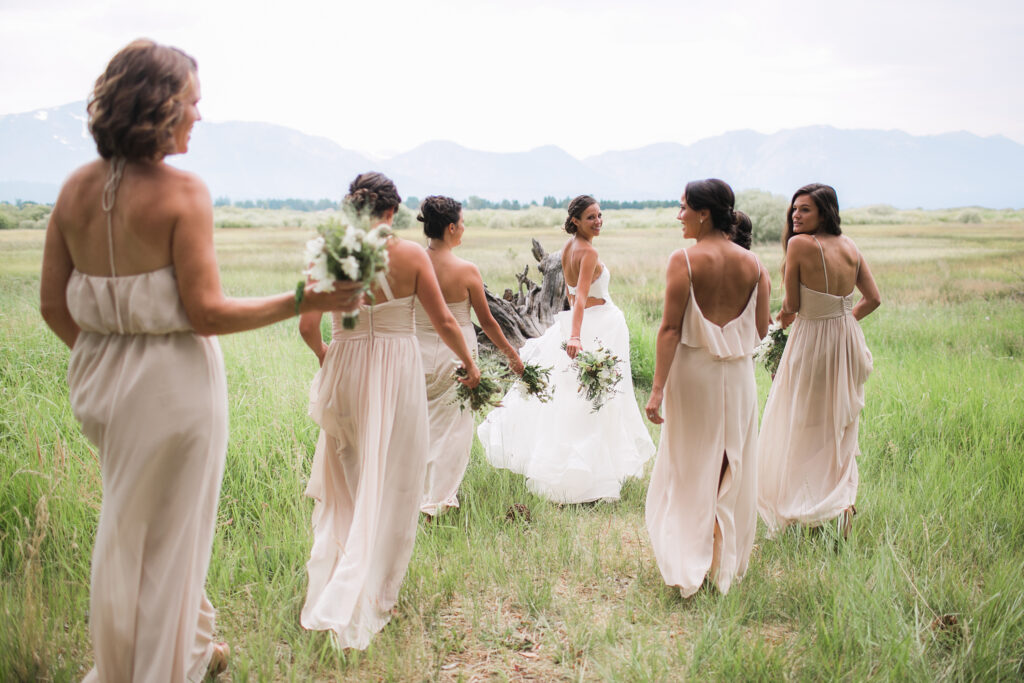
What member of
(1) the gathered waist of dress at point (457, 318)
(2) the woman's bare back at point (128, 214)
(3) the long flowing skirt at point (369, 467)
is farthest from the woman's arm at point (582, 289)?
(2) the woman's bare back at point (128, 214)

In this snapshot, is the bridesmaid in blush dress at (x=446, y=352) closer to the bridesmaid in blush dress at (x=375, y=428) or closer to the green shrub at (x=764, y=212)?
the bridesmaid in blush dress at (x=375, y=428)

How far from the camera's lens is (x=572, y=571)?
416 cm

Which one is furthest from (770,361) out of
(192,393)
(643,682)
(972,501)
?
(192,393)

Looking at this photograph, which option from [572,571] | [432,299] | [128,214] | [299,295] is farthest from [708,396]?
[128,214]

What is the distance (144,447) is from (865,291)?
4.26 metres

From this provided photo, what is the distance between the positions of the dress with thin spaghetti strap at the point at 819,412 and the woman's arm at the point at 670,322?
1218 mm

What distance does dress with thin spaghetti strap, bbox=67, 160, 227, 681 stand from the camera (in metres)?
2.40

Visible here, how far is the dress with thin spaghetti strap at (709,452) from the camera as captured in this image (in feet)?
12.3

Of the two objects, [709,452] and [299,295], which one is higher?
[299,295]

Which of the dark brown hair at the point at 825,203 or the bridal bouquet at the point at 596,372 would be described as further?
the bridal bouquet at the point at 596,372

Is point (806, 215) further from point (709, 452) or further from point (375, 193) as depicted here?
point (375, 193)

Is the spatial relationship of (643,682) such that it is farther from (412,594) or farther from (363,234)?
(363,234)

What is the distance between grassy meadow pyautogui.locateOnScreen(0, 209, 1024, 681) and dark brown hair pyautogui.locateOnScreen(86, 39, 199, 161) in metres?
2.08

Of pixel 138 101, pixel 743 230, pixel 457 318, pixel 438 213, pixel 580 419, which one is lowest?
pixel 580 419
